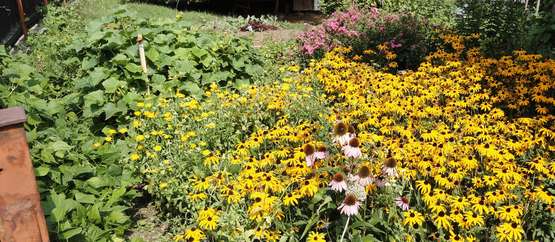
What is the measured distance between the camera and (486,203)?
3160 millimetres

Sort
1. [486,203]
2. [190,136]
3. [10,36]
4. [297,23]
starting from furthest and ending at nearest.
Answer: [297,23] → [10,36] → [190,136] → [486,203]

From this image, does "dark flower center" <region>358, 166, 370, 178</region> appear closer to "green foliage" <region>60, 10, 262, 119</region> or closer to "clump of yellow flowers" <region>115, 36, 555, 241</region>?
"clump of yellow flowers" <region>115, 36, 555, 241</region>

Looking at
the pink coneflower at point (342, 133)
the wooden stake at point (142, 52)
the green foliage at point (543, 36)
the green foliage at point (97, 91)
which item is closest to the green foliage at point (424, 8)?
the green foliage at point (543, 36)

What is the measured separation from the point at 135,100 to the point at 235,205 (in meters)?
2.49

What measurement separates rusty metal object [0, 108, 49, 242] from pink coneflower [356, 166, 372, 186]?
5.35ft

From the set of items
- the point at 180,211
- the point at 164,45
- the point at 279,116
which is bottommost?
the point at 180,211

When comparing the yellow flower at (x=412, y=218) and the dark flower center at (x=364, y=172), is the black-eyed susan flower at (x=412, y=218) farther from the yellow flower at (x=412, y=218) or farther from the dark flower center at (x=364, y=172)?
the dark flower center at (x=364, y=172)

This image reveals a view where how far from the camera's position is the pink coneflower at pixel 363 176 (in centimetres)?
296

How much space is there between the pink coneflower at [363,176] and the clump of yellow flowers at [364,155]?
0.05 ft

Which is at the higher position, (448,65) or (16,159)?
(16,159)

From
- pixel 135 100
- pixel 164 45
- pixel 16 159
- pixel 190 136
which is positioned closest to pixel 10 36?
pixel 164 45

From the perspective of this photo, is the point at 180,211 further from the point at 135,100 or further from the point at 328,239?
the point at 135,100

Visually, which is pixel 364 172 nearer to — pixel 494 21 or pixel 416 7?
pixel 494 21

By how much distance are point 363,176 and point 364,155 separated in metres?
0.67
